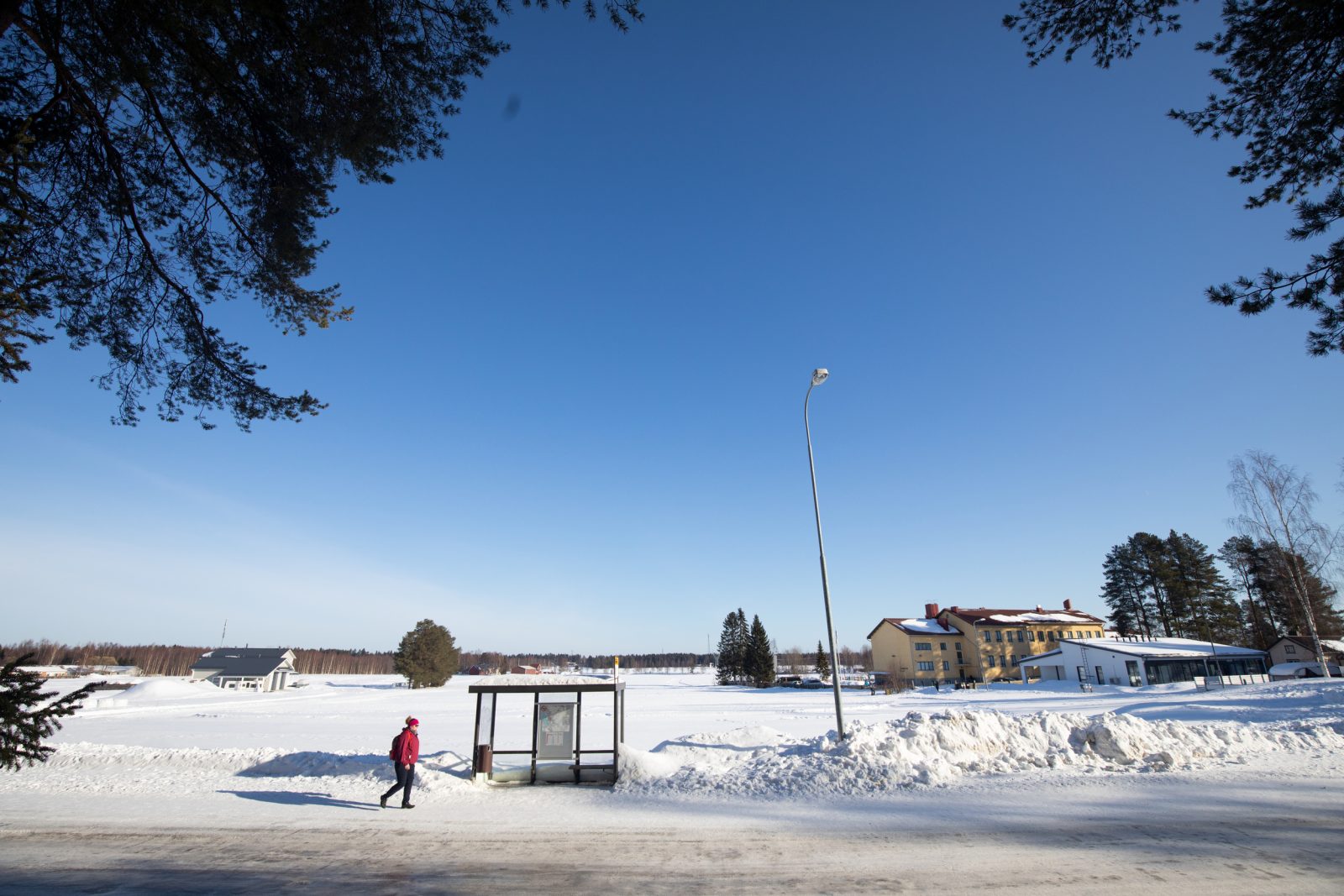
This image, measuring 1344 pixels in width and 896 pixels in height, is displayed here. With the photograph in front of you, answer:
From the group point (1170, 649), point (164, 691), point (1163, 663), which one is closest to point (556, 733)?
point (1163, 663)

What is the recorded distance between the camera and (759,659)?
74.5 m

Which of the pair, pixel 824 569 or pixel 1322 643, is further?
pixel 1322 643

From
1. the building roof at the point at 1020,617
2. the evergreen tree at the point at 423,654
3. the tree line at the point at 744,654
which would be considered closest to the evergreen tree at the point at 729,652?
the tree line at the point at 744,654

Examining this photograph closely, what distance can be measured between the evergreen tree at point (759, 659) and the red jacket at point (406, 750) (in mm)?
66120

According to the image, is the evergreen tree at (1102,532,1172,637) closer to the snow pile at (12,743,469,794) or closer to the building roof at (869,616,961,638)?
the building roof at (869,616,961,638)

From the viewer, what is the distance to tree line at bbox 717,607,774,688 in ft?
243

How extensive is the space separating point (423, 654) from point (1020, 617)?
220ft

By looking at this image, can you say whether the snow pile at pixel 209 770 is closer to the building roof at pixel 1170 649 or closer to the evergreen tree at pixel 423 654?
the evergreen tree at pixel 423 654

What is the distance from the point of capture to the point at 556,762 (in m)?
15.2

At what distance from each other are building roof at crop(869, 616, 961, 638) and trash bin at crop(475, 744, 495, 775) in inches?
2549

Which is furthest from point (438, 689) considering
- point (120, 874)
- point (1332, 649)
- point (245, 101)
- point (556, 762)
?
point (1332, 649)

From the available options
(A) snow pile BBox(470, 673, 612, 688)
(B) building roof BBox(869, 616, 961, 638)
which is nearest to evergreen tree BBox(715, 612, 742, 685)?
(B) building roof BBox(869, 616, 961, 638)

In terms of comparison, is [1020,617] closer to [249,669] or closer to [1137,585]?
[1137,585]

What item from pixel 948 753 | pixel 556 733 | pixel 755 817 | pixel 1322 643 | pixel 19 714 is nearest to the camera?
pixel 19 714
